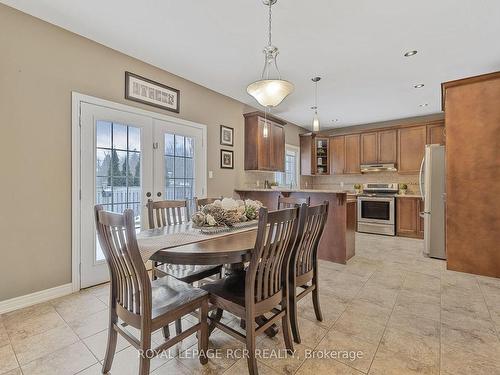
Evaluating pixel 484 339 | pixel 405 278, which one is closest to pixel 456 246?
pixel 405 278

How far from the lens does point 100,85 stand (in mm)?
2795

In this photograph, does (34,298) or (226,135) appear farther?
(226,135)

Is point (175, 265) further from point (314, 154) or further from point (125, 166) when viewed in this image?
point (314, 154)

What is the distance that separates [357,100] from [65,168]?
179 inches

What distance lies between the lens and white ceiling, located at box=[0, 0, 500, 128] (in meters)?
2.18

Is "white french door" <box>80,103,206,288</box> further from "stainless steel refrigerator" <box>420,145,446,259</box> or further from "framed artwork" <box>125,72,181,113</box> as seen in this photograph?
"stainless steel refrigerator" <box>420,145,446,259</box>

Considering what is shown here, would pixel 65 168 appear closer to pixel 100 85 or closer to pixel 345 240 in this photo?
pixel 100 85

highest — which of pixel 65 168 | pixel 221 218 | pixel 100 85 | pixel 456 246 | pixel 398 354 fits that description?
pixel 100 85

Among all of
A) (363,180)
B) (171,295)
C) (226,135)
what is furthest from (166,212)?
(363,180)

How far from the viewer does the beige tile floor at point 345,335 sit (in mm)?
1568

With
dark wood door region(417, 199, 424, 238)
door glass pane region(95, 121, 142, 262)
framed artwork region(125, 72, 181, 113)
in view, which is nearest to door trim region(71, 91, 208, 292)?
door glass pane region(95, 121, 142, 262)

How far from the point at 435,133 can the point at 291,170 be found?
10.2ft

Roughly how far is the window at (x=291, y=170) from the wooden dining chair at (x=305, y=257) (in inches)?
159

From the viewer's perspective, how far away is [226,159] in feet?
14.5
